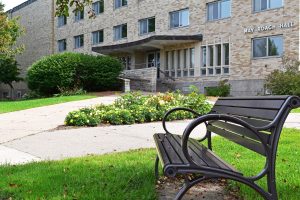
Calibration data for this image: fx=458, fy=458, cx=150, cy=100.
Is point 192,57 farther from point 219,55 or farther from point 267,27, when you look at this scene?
point 267,27

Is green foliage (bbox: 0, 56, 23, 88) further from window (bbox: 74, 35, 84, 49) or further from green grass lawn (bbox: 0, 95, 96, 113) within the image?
green grass lawn (bbox: 0, 95, 96, 113)

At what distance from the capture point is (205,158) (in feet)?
12.9

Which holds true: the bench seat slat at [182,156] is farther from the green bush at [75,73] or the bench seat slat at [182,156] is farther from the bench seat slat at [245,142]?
the green bush at [75,73]

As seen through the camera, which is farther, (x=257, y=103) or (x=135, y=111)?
(x=135, y=111)

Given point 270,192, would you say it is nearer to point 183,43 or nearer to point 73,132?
point 73,132

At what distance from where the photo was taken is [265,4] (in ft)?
95.3

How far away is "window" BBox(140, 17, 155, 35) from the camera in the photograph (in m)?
38.7

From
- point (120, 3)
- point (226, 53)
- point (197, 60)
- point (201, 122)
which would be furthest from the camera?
point (120, 3)

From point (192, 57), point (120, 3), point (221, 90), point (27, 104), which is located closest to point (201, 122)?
point (27, 104)

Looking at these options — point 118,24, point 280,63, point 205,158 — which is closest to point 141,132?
point 205,158

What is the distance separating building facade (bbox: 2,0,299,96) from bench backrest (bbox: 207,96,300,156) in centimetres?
2352

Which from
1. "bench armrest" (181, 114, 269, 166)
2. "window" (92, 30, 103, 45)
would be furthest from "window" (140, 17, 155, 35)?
"bench armrest" (181, 114, 269, 166)

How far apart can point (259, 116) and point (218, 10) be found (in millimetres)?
29507

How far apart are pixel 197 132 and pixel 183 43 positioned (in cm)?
2431
